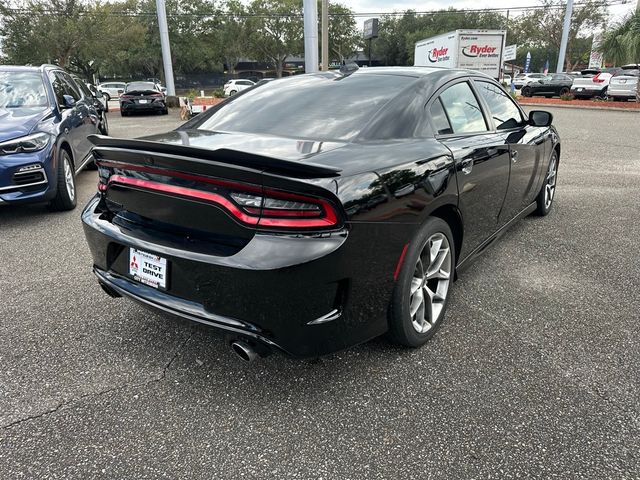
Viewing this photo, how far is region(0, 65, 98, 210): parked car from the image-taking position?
15.7 feet

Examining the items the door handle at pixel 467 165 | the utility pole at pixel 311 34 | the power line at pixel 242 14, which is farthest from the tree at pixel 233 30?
the door handle at pixel 467 165

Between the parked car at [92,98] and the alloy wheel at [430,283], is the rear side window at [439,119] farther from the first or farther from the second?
the parked car at [92,98]

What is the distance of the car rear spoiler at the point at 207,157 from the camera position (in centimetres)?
192

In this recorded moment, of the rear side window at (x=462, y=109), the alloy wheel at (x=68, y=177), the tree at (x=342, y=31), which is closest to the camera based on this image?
the rear side window at (x=462, y=109)

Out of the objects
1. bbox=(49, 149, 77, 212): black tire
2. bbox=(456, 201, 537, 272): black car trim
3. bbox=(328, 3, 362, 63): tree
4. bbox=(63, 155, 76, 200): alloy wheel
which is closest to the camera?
bbox=(456, 201, 537, 272): black car trim

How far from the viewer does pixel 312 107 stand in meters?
2.92

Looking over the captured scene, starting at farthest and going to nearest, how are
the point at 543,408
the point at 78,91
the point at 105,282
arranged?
the point at 78,91
the point at 105,282
the point at 543,408

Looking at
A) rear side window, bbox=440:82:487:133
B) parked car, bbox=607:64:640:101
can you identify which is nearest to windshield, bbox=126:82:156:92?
rear side window, bbox=440:82:487:133

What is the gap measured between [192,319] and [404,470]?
1121 millimetres

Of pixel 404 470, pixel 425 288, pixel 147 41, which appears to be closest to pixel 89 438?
pixel 404 470

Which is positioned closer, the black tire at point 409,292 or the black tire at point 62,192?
the black tire at point 409,292

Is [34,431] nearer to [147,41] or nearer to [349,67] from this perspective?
[349,67]

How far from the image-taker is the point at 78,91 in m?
7.39

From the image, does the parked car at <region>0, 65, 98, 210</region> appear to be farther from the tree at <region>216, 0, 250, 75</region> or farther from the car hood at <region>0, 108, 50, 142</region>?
the tree at <region>216, 0, 250, 75</region>
